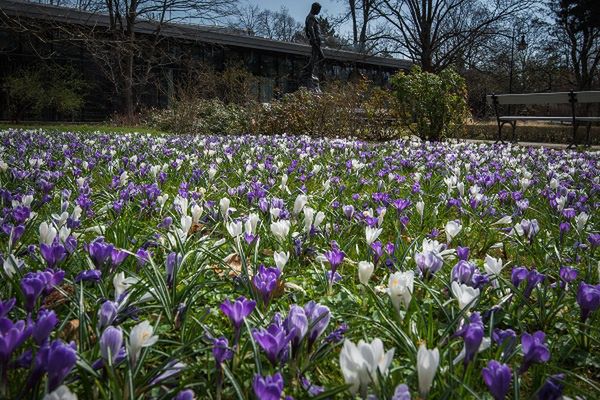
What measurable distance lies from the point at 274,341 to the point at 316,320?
0.56 feet

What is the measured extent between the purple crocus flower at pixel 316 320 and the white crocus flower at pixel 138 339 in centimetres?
40

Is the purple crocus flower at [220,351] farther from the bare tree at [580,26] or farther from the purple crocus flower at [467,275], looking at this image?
the bare tree at [580,26]

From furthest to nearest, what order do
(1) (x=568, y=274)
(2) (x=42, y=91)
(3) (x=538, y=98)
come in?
(2) (x=42, y=91), (3) (x=538, y=98), (1) (x=568, y=274)

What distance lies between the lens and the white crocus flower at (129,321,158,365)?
1.06 meters

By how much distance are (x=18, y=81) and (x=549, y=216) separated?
23728mm

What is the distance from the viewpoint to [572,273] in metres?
1.67

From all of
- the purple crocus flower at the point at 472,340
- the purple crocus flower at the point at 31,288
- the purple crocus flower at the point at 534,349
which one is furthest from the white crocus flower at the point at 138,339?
the purple crocus flower at the point at 534,349

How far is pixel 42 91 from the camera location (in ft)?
70.6

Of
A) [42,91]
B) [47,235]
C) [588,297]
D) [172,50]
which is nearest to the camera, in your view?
[588,297]

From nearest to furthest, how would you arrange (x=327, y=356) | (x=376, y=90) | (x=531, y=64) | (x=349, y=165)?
(x=327, y=356) < (x=349, y=165) < (x=376, y=90) < (x=531, y=64)

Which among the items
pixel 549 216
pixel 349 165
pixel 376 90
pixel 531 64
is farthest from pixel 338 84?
pixel 531 64

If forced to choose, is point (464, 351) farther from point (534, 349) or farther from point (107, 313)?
point (107, 313)

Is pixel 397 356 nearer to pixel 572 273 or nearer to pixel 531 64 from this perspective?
pixel 572 273

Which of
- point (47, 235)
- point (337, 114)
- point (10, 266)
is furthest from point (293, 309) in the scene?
point (337, 114)
